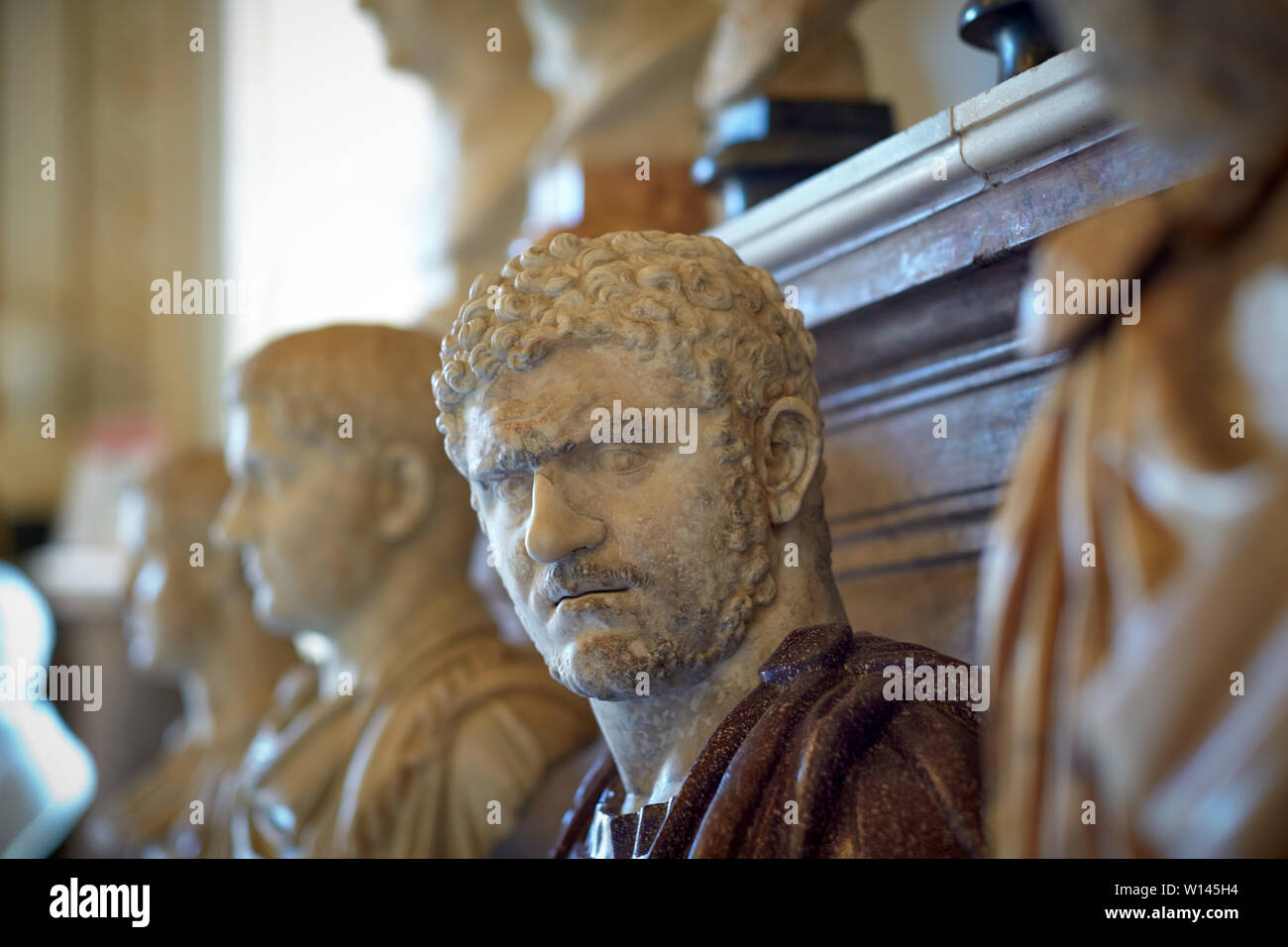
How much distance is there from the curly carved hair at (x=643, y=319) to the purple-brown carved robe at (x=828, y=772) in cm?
35

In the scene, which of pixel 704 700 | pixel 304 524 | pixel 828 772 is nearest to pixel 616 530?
pixel 704 700

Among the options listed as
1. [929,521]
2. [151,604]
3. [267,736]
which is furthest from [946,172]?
[151,604]

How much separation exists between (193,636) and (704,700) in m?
2.46

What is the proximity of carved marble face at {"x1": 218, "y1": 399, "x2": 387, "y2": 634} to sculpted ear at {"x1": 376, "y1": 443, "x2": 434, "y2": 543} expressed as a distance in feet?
0.08

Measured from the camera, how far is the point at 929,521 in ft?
8.57

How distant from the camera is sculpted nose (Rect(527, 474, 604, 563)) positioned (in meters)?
1.78

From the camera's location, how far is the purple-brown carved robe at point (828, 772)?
1.53 meters

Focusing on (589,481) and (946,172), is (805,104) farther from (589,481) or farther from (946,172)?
(589,481)

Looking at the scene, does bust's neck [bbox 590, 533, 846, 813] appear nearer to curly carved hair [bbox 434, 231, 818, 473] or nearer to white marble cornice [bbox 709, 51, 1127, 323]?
curly carved hair [bbox 434, 231, 818, 473]

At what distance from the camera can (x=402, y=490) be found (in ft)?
9.66

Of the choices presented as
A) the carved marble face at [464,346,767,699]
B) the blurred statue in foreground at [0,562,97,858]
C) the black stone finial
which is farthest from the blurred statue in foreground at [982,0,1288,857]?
the blurred statue in foreground at [0,562,97,858]

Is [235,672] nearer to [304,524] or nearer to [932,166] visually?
[304,524]

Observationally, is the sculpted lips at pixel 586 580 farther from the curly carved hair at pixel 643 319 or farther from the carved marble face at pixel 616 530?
the curly carved hair at pixel 643 319

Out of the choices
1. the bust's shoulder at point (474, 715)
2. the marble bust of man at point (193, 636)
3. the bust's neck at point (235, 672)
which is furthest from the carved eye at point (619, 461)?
the bust's neck at point (235, 672)
